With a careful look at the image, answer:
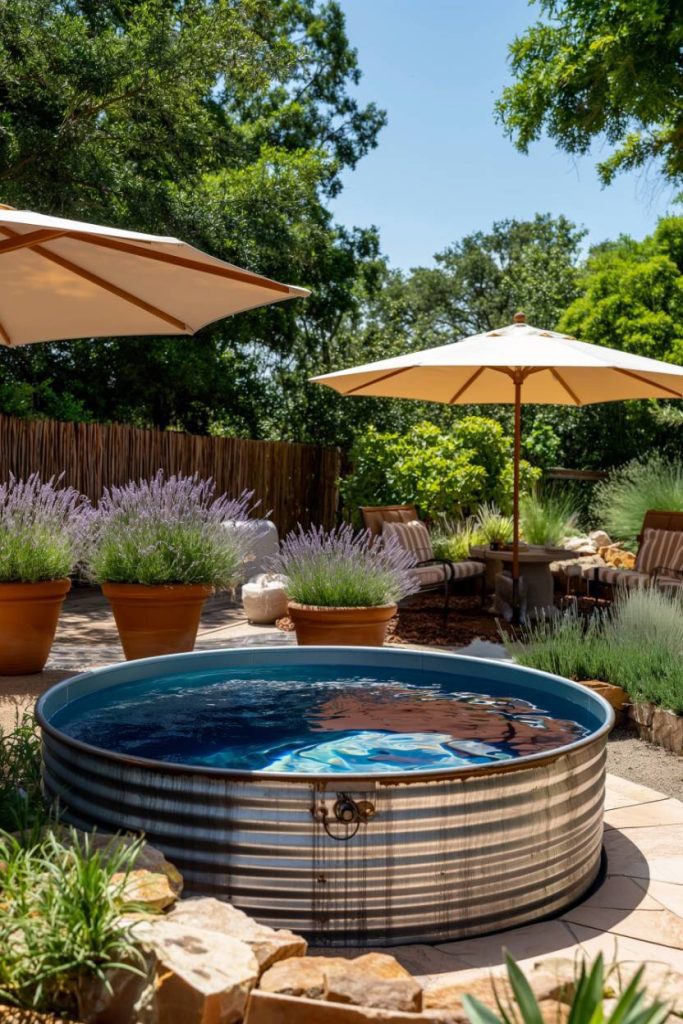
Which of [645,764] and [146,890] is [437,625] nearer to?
[645,764]

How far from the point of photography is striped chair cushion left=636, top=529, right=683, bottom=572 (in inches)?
337

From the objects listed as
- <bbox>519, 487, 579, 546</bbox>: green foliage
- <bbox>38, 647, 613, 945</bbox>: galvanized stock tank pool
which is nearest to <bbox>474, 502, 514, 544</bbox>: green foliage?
<bbox>519, 487, 579, 546</bbox>: green foliage

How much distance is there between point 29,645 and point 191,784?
10.8 feet

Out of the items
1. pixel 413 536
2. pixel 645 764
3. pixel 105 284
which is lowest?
pixel 645 764

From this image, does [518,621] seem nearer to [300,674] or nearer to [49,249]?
[300,674]

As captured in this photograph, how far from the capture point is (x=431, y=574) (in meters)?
8.38

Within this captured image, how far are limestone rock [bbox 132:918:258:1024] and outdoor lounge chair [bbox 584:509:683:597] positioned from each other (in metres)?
6.39

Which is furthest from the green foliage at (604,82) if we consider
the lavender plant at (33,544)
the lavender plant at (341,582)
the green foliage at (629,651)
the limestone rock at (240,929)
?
the limestone rock at (240,929)

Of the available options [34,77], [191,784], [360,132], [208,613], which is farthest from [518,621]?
[360,132]

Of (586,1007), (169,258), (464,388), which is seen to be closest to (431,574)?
(464,388)

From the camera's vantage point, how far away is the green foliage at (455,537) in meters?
9.97

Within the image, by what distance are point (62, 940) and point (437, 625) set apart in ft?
21.1

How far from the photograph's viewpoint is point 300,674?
17.6 ft

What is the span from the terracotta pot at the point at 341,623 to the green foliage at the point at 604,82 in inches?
308
